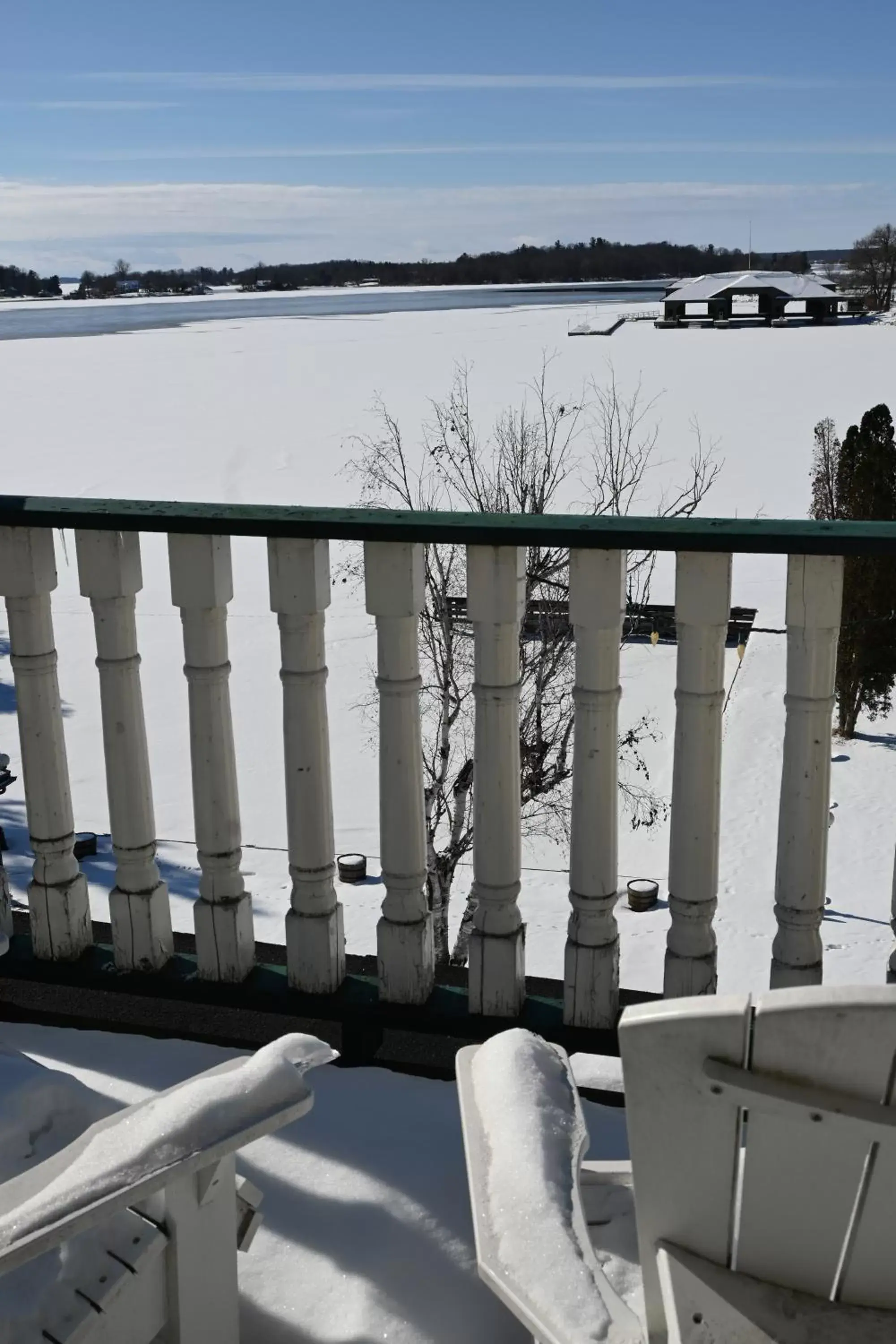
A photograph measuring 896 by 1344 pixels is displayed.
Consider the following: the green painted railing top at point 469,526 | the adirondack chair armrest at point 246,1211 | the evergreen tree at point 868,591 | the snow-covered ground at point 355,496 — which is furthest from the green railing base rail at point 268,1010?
the evergreen tree at point 868,591

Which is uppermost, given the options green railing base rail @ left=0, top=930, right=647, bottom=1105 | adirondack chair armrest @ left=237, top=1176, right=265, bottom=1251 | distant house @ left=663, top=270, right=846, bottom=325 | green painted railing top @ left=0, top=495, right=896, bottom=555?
distant house @ left=663, top=270, right=846, bottom=325

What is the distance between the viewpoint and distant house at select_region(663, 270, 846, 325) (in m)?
70.2

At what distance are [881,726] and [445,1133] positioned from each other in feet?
63.7

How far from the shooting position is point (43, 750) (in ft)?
6.47

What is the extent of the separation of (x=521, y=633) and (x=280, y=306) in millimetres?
99893

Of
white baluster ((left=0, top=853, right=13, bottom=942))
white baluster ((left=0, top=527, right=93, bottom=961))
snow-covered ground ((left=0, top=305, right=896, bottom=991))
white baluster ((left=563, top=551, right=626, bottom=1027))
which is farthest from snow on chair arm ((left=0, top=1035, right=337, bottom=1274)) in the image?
snow-covered ground ((left=0, top=305, right=896, bottom=991))

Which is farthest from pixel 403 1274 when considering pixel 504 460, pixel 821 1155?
pixel 504 460

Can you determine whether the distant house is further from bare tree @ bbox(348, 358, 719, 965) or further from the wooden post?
the wooden post

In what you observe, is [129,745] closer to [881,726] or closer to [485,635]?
[485,635]

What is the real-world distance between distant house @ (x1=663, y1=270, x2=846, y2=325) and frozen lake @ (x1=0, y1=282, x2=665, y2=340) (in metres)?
21.2

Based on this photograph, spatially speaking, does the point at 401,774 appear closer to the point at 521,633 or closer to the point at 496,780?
the point at 496,780

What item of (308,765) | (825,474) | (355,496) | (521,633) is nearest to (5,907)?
(308,765)

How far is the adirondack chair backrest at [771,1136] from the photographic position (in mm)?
738

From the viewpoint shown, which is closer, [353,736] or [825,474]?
[353,736]
